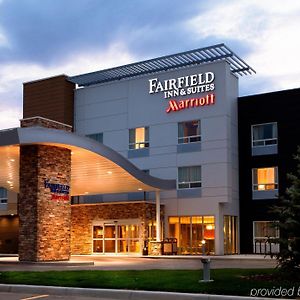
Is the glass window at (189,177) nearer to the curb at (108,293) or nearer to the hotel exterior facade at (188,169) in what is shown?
the hotel exterior facade at (188,169)

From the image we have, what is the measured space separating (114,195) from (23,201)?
1744 cm

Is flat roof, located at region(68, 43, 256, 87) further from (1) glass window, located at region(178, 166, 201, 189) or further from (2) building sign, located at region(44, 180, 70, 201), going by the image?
(2) building sign, located at region(44, 180, 70, 201)

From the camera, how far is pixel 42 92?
47281mm

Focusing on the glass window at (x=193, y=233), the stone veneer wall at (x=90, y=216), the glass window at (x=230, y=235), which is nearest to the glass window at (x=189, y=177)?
the glass window at (x=193, y=233)

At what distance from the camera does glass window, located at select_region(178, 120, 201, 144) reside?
4003cm

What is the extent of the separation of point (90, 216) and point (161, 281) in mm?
26054

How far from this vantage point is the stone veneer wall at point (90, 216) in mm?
39031

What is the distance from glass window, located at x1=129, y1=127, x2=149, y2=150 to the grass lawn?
24.2 metres

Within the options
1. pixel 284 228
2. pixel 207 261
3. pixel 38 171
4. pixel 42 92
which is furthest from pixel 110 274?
pixel 42 92

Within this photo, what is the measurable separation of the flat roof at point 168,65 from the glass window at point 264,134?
4.67 meters

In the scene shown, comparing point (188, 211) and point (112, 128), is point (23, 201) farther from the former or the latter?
point (112, 128)

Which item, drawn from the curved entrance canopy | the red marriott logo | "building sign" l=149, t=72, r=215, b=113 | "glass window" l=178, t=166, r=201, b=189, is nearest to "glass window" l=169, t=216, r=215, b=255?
"glass window" l=178, t=166, r=201, b=189

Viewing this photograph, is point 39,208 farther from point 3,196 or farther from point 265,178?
point 3,196

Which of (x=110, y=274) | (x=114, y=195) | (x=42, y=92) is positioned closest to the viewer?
(x=110, y=274)
